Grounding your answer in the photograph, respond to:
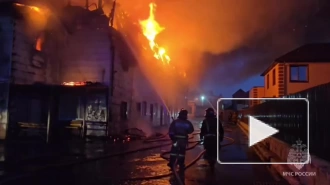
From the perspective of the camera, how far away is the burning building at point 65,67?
55.4 feet

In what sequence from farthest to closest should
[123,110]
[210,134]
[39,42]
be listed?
1. [123,110]
2. [39,42]
3. [210,134]

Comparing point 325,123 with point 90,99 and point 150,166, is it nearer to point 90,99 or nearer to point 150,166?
point 150,166

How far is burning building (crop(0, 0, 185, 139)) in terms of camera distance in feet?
55.4

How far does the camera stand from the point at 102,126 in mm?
19219

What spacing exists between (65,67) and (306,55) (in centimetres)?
2001

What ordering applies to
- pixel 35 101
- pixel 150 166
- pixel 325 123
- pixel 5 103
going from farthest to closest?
pixel 35 101
pixel 5 103
pixel 150 166
pixel 325 123

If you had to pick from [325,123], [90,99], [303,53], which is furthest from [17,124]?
[303,53]

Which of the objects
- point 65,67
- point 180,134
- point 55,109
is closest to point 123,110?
point 65,67

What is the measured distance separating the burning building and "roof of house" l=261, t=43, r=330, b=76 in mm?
13728

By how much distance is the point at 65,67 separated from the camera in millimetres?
20625

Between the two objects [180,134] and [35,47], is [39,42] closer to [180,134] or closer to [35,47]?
[35,47]

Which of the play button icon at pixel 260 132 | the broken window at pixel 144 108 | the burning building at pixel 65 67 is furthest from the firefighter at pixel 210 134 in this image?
the broken window at pixel 144 108

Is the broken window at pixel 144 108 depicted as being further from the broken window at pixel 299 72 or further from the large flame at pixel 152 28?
the broken window at pixel 299 72

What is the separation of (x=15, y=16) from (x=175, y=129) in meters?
11.7
